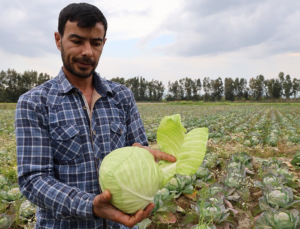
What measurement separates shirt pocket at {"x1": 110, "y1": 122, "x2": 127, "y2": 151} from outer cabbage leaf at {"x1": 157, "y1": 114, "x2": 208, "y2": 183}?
0.49 m

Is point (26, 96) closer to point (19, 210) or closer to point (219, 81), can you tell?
point (19, 210)

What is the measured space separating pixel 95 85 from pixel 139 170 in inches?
38.7

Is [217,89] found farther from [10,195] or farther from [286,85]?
[10,195]

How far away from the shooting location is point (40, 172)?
60.6 inches

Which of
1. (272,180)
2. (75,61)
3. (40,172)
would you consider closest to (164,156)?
(40,172)

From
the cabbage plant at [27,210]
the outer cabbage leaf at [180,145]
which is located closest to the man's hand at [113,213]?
the outer cabbage leaf at [180,145]

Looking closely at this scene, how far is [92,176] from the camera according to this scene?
5.91 ft

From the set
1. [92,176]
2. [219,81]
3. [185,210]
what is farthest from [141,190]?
[219,81]

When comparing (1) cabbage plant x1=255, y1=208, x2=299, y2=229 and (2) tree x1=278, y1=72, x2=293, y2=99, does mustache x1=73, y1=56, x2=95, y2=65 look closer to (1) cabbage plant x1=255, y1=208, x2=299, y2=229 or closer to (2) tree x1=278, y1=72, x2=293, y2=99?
(1) cabbage plant x1=255, y1=208, x2=299, y2=229

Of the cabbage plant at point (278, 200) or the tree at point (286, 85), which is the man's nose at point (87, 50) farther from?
the tree at point (286, 85)

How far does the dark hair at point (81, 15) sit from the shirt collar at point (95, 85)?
14.3 inches

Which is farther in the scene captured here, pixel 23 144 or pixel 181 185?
pixel 181 185

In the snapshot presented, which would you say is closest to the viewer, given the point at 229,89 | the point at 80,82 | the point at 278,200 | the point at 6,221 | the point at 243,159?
the point at 80,82

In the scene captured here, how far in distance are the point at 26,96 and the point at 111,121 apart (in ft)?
2.15
